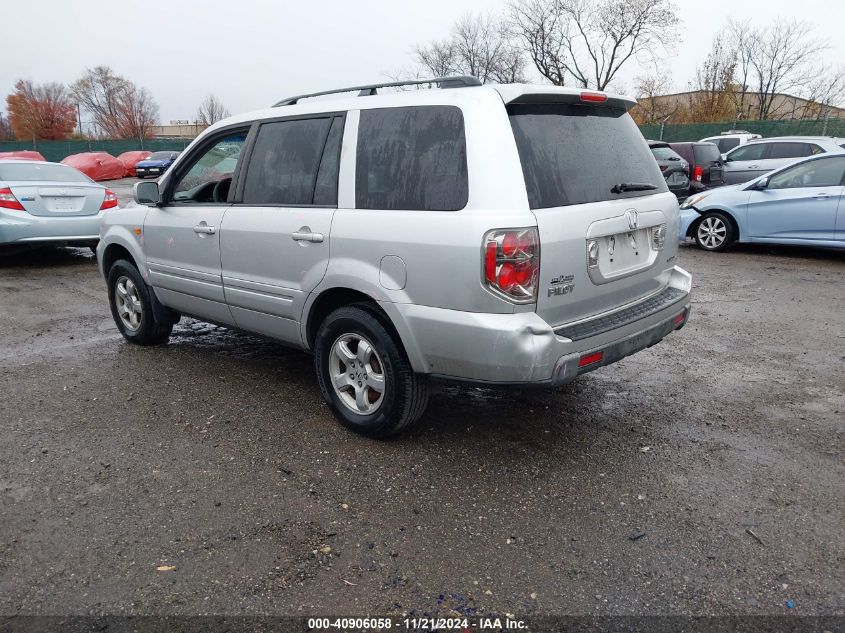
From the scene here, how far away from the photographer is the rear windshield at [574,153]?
3.16 meters

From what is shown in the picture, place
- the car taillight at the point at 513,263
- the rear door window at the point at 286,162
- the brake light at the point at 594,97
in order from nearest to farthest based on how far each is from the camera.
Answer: the car taillight at the point at 513,263 → the brake light at the point at 594,97 → the rear door window at the point at 286,162

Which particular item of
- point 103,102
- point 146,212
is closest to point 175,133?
point 103,102

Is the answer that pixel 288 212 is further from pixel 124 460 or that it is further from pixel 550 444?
pixel 550 444

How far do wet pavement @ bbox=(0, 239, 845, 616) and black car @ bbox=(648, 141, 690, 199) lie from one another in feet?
28.0

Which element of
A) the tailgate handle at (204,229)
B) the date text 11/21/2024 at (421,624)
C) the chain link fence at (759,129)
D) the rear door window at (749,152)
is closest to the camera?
the date text 11/21/2024 at (421,624)

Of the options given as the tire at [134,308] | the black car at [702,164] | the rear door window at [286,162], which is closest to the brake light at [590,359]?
the rear door window at [286,162]

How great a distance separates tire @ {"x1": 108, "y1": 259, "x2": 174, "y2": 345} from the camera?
5.39 meters

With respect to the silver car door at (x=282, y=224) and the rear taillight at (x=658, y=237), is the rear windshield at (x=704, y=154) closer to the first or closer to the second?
the rear taillight at (x=658, y=237)

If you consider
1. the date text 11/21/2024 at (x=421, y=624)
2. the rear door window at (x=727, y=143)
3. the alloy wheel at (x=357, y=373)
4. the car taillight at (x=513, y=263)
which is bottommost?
the date text 11/21/2024 at (x=421, y=624)

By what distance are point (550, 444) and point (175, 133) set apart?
94.4 metres

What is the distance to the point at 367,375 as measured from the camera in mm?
3652

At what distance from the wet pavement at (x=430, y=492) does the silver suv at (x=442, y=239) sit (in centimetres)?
53

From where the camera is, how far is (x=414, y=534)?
285 cm

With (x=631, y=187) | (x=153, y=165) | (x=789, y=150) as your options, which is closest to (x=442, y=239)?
(x=631, y=187)
